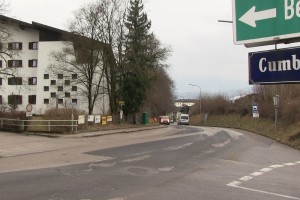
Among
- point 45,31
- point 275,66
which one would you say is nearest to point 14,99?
point 45,31

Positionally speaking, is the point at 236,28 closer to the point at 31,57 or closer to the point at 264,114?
the point at 264,114

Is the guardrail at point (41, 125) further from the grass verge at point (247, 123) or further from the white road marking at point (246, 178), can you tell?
the white road marking at point (246, 178)

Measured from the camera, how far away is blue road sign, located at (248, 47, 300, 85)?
327 cm

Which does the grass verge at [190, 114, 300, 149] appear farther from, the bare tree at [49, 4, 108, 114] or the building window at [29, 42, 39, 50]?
the building window at [29, 42, 39, 50]

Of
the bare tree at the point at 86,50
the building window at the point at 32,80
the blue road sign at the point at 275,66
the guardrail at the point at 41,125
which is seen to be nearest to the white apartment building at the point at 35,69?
the building window at the point at 32,80

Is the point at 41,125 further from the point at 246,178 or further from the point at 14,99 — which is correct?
the point at 14,99

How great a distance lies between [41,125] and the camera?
33531 millimetres

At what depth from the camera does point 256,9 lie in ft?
10.9

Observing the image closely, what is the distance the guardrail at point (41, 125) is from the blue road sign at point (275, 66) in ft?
99.3

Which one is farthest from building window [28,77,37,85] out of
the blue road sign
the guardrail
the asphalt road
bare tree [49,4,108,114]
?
the blue road sign

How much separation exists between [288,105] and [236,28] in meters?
36.3

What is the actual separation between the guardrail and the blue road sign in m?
30.3

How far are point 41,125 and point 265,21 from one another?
1249 inches

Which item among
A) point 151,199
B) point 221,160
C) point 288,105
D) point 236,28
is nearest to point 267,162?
point 221,160
